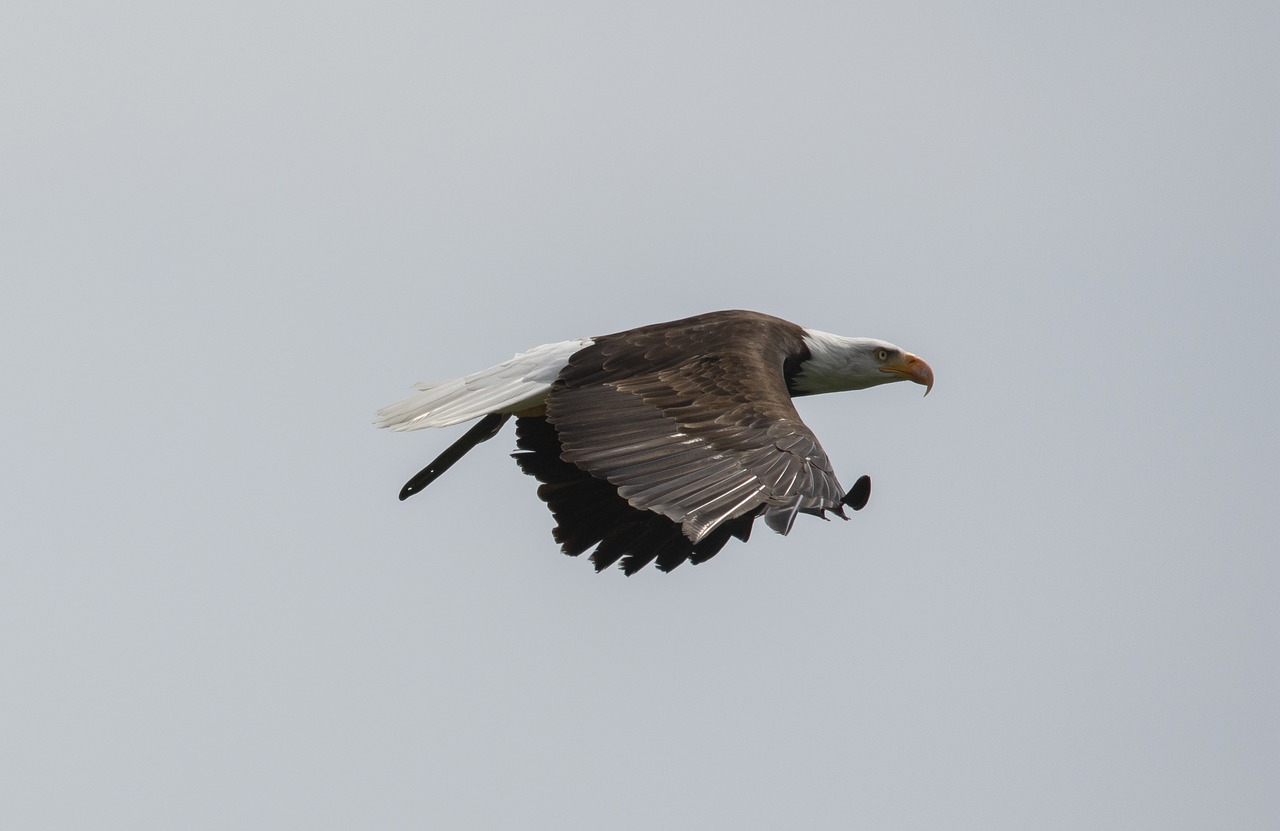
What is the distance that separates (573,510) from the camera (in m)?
11.5

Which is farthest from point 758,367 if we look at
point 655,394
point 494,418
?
point 494,418

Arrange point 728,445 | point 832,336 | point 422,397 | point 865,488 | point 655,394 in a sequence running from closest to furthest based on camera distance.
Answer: point 865,488, point 728,445, point 655,394, point 422,397, point 832,336

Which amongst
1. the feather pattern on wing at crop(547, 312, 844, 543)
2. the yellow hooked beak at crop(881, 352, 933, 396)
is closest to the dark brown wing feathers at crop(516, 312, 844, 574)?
the feather pattern on wing at crop(547, 312, 844, 543)

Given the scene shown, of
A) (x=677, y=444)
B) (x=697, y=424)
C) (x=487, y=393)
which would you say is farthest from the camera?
(x=487, y=393)

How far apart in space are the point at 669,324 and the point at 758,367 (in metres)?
0.75

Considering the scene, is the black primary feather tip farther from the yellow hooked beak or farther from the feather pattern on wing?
the yellow hooked beak

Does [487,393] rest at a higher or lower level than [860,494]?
higher

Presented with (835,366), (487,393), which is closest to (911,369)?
(835,366)

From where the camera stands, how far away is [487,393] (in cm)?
1160

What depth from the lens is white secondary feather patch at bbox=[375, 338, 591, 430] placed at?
11.5m

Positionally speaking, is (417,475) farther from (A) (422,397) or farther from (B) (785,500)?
(B) (785,500)

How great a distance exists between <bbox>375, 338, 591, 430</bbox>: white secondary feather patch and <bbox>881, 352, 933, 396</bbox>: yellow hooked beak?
8.39 feet

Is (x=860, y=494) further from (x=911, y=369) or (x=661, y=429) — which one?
(x=911, y=369)

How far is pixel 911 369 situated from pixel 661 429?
353 centimetres
